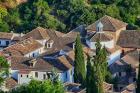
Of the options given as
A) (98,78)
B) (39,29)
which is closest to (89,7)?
(39,29)

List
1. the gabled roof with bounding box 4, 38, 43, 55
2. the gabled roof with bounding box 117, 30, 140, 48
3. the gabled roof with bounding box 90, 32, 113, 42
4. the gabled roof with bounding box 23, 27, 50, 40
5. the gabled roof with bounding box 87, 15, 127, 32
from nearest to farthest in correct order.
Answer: the gabled roof with bounding box 4, 38, 43, 55
the gabled roof with bounding box 90, 32, 113, 42
the gabled roof with bounding box 117, 30, 140, 48
the gabled roof with bounding box 87, 15, 127, 32
the gabled roof with bounding box 23, 27, 50, 40

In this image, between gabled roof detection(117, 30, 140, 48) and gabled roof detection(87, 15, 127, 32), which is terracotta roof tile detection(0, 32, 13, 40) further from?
gabled roof detection(117, 30, 140, 48)

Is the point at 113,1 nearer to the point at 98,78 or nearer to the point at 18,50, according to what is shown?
the point at 18,50

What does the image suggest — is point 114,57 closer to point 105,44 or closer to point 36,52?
point 105,44

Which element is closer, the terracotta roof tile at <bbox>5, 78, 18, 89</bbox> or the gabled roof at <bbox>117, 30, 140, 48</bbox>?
the terracotta roof tile at <bbox>5, 78, 18, 89</bbox>

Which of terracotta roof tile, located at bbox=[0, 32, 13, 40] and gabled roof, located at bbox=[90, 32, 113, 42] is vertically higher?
terracotta roof tile, located at bbox=[0, 32, 13, 40]

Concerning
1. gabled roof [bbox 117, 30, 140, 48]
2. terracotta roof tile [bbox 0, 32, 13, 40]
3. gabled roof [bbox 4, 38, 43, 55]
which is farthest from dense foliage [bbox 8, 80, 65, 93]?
terracotta roof tile [bbox 0, 32, 13, 40]
